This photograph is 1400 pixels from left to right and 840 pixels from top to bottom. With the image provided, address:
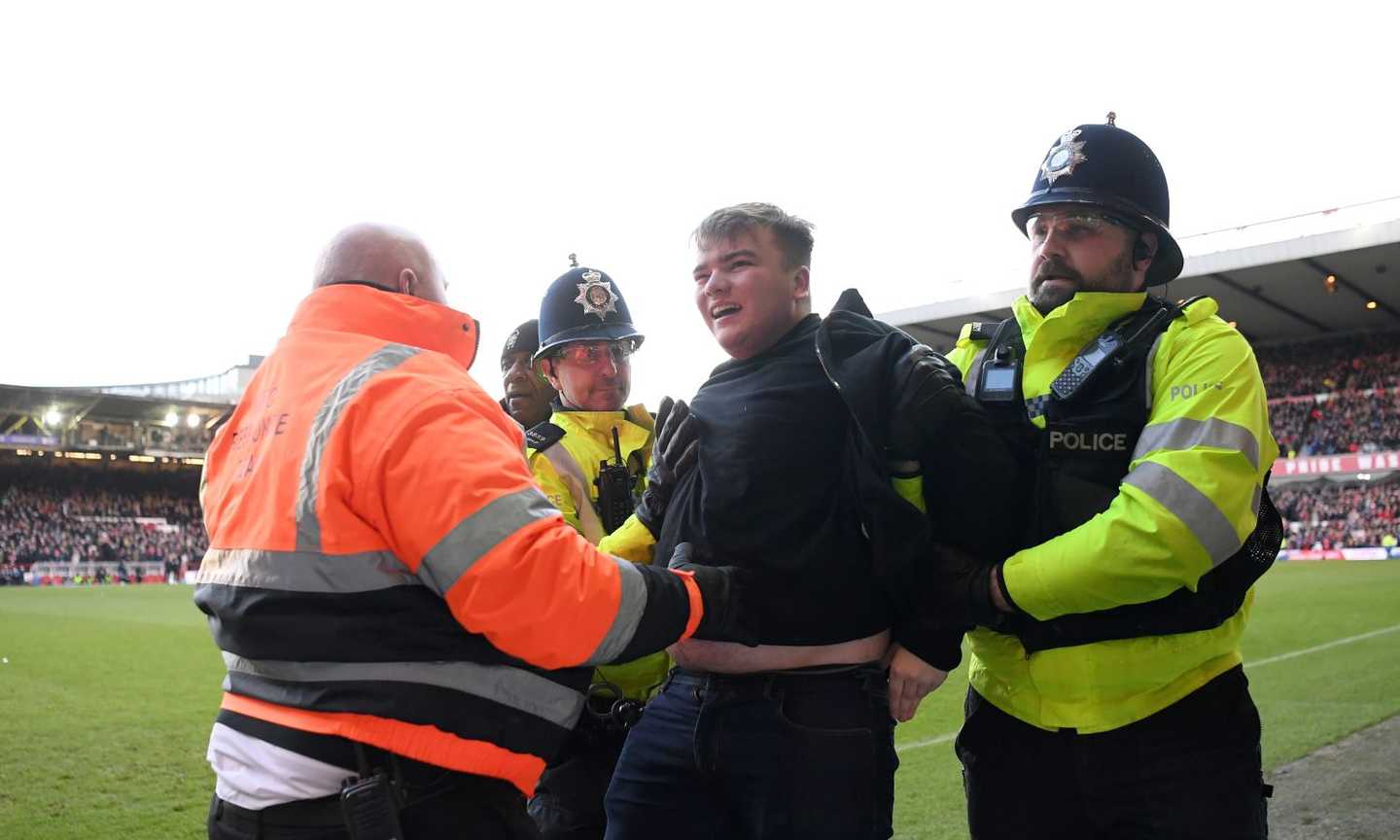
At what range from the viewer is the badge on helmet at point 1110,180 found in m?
2.67

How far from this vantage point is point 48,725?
862 centimetres

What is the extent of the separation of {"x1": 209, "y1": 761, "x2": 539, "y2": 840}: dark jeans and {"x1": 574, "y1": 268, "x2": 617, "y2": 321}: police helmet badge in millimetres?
2096

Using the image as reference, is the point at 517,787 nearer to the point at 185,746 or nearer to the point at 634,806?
the point at 634,806

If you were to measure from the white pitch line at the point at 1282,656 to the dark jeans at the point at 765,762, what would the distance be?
492 cm

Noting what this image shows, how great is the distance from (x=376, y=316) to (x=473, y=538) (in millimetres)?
592

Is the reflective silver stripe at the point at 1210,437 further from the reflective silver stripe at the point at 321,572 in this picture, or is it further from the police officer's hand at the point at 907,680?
the reflective silver stripe at the point at 321,572

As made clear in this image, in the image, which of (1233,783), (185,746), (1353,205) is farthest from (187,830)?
(1353,205)

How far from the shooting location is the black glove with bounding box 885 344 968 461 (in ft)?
8.00

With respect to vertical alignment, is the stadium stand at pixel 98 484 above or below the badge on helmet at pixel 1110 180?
below

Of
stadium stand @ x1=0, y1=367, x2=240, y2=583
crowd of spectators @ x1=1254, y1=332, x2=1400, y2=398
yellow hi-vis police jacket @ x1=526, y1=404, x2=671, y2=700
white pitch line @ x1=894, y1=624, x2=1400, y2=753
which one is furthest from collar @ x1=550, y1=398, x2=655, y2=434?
stadium stand @ x1=0, y1=367, x2=240, y2=583

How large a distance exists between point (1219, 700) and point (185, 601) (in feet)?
87.1

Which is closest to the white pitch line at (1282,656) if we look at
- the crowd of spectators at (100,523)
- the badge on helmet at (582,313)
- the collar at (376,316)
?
the badge on helmet at (582,313)

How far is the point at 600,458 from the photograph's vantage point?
3830mm

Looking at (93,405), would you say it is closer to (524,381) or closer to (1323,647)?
(1323,647)
